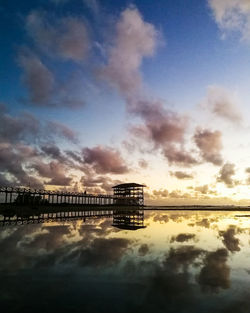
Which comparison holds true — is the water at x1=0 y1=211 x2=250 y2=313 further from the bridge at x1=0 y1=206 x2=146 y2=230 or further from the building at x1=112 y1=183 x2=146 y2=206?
the building at x1=112 y1=183 x2=146 y2=206

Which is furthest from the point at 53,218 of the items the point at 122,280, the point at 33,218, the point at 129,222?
the point at 122,280

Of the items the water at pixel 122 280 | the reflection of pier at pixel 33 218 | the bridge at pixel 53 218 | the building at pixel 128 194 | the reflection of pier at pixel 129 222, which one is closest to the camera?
the water at pixel 122 280

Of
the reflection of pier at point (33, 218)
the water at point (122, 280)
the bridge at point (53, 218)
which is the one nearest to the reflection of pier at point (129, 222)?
the bridge at point (53, 218)

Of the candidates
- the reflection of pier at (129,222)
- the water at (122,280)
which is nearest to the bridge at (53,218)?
the reflection of pier at (129,222)

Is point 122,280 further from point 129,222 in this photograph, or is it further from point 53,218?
point 53,218

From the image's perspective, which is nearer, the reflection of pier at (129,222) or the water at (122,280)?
the water at (122,280)

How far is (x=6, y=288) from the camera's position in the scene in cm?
706

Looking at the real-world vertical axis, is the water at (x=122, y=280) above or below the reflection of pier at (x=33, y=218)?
above

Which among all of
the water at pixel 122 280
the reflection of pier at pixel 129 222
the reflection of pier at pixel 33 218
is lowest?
the reflection of pier at pixel 129 222

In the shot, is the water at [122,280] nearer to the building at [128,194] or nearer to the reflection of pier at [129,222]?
the reflection of pier at [129,222]

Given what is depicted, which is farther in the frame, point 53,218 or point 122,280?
point 53,218

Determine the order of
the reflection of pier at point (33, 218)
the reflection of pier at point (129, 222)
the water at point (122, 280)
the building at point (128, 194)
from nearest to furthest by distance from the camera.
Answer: the water at point (122, 280) → the reflection of pier at point (129, 222) → the reflection of pier at point (33, 218) → the building at point (128, 194)

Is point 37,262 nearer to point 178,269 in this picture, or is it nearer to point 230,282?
point 178,269

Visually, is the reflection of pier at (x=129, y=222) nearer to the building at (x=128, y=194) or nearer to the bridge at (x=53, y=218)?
the bridge at (x=53, y=218)
